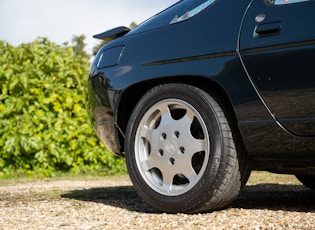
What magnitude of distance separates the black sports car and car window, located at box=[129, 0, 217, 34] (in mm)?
10

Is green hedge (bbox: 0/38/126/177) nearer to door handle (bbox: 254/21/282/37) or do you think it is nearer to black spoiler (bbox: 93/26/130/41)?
black spoiler (bbox: 93/26/130/41)

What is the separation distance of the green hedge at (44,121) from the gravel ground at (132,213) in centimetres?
244

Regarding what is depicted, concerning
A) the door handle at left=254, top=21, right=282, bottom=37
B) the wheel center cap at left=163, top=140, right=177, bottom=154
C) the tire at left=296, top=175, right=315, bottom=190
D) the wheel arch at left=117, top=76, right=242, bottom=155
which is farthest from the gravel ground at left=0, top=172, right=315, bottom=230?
the door handle at left=254, top=21, right=282, bottom=37

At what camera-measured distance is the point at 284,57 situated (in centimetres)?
287

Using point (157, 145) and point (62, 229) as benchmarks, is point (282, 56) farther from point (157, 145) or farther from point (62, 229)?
point (62, 229)

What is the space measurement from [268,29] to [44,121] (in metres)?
4.91

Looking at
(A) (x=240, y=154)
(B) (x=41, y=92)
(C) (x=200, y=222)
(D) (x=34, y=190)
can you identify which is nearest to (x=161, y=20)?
(A) (x=240, y=154)

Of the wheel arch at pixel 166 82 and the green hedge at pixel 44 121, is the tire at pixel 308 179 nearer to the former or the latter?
the wheel arch at pixel 166 82

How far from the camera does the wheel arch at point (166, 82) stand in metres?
3.21

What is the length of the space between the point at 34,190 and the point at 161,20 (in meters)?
2.44

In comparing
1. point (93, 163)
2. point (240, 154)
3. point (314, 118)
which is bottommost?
point (93, 163)

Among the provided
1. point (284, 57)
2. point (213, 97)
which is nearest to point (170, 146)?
point (213, 97)

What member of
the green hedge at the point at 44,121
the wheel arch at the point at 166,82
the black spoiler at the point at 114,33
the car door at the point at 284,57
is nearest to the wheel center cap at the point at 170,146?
the wheel arch at the point at 166,82

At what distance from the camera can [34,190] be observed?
517 centimetres
